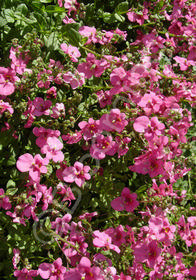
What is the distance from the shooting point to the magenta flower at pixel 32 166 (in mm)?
1400

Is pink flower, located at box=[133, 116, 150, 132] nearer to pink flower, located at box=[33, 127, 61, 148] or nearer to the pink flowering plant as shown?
the pink flowering plant

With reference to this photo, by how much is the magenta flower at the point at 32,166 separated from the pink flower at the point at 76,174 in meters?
0.17

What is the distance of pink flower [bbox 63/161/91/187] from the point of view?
1.55 meters

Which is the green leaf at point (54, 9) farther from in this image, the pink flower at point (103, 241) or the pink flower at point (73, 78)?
the pink flower at point (103, 241)

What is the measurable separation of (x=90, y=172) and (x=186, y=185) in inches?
47.3

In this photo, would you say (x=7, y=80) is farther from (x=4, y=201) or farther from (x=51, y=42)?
(x=4, y=201)

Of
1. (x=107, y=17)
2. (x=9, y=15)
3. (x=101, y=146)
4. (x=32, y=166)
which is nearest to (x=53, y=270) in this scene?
(x=32, y=166)

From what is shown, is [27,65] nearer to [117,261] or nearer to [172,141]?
[172,141]

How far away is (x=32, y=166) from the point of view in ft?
4.67

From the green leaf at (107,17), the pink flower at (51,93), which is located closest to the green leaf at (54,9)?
the green leaf at (107,17)

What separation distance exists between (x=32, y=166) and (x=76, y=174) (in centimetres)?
26

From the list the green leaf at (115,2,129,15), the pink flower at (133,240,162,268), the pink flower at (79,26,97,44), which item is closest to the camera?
the pink flower at (133,240,162,268)

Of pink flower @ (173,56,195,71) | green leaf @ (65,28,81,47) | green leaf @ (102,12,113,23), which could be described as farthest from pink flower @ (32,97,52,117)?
pink flower @ (173,56,195,71)

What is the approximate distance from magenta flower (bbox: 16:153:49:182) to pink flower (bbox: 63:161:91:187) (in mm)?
166
